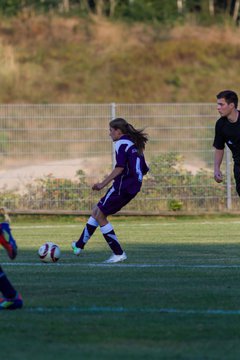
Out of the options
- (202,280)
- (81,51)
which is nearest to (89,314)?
(202,280)

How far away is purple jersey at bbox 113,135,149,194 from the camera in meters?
12.6

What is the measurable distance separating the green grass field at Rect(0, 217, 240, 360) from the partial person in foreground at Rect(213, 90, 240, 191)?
1170 millimetres

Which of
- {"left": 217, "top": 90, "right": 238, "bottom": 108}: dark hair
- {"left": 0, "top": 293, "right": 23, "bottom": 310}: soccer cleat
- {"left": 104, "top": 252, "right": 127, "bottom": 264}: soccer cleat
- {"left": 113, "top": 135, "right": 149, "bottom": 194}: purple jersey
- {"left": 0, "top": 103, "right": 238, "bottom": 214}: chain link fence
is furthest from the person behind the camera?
{"left": 0, "top": 103, "right": 238, "bottom": 214}: chain link fence

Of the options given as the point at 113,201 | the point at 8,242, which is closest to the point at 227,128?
the point at 113,201

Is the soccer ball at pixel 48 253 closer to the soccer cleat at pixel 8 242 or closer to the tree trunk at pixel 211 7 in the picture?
the soccer cleat at pixel 8 242

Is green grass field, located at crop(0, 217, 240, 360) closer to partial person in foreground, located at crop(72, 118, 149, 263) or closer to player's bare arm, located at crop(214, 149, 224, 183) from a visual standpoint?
partial person in foreground, located at crop(72, 118, 149, 263)

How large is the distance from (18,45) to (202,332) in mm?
38736

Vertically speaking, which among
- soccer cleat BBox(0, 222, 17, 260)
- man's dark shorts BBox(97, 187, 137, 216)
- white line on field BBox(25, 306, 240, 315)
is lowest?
man's dark shorts BBox(97, 187, 137, 216)

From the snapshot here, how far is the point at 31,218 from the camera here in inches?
900

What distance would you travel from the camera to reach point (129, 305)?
28.0ft

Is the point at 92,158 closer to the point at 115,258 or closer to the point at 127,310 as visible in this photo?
the point at 115,258

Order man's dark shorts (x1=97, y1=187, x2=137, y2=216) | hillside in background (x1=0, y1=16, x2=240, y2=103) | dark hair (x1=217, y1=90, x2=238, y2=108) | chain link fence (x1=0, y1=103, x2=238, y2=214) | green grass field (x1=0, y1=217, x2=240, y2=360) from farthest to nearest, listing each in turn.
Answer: hillside in background (x1=0, y1=16, x2=240, y2=103)
chain link fence (x1=0, y1=103, x2=238, y2=214)
man's dark shorts (x1=97, y1=187, x2=137, y2=216)
dark hair (x1=217, y1=90, x2=238, y2=108)
green grass field (x1=0, y1=217, x2=240, y2=360)

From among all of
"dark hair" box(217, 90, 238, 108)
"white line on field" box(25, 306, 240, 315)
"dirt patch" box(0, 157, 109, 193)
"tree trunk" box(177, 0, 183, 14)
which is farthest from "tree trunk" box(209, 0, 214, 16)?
"white line on field" box(25, 306, 240, 315)

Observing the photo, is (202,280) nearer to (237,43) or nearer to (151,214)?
(151,214)
